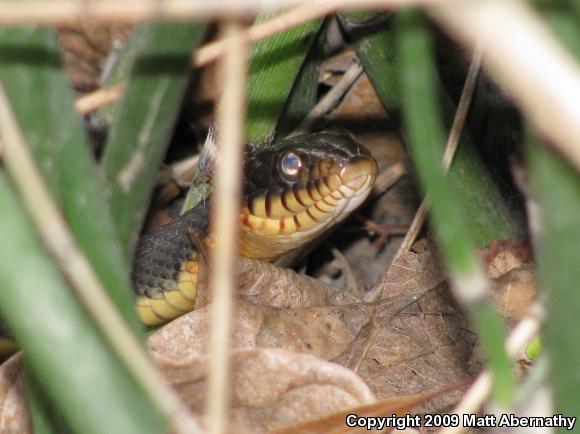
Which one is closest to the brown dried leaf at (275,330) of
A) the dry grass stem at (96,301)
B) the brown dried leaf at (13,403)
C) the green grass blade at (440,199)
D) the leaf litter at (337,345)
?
the leaf litter at (337,345)

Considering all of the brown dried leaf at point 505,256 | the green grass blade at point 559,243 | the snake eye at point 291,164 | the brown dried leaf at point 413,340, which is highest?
the green grass blade at point 559,243

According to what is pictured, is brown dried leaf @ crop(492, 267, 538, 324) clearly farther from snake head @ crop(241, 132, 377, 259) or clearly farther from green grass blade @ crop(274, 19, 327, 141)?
green grass blade @ crop(274, 19, 327, 141)

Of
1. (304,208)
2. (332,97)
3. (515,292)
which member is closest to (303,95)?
(332,97)

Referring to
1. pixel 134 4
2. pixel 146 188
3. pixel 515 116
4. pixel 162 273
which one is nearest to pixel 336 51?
pixel 515 116

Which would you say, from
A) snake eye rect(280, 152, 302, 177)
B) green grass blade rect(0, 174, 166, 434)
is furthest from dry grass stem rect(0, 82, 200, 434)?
snake eye rect(280, 152, 302, 177)

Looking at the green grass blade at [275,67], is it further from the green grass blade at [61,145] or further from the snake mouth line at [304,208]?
the green grass blade at [61,145]

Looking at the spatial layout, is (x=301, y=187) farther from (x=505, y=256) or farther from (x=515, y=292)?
(x=515, y=292)

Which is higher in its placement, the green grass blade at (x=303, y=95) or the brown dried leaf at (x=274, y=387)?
the brown dried leaf at (x=274, y=387)
